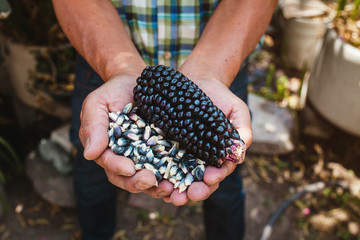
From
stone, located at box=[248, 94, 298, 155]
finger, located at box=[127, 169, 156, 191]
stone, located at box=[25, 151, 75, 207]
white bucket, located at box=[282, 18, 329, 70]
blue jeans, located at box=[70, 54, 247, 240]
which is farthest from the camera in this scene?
white bucket, located at box=[282, 18, 329, 70]

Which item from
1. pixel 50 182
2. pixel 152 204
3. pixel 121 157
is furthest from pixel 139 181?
pixel 50 182

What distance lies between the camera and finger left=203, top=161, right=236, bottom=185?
1.22 metres

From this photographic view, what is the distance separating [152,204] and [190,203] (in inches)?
11.1

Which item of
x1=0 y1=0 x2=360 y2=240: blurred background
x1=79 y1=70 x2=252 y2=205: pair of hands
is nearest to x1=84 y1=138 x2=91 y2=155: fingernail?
x1=79 y1=70 x2=252 y2=205: pair of hands

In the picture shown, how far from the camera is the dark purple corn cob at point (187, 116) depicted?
1.25 metres

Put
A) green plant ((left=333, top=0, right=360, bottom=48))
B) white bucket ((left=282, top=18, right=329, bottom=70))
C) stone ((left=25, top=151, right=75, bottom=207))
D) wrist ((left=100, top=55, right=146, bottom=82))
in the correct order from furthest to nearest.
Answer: white bucket ((left=282, top=18, right=329, bottom=70)) < green plant ((left=333, top=0, right=360, bottom=48)) < stone ((left=25, top=151, right=75, bottom=207)) < wrist ((left=100, top=55, right=146, bottom=82))

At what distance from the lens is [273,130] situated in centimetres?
301

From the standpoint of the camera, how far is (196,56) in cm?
158

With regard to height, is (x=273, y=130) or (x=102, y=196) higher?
(x=102, y=196)

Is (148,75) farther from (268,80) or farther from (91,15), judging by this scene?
(268,80)

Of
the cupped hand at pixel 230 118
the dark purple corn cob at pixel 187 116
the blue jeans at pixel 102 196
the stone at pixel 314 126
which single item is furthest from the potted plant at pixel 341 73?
the dark purple corn cob at pixel 187 116

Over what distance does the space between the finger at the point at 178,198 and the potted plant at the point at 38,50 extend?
5.14 ft

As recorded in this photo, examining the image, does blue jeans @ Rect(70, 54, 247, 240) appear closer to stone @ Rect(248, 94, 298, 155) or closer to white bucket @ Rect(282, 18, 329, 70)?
stone @ Rect(248, 94, 298, 155)

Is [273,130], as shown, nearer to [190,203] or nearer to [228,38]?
[190,203]
